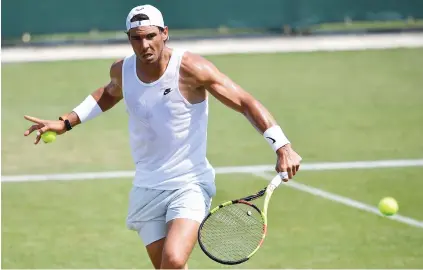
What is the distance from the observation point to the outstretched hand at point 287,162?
664 cm

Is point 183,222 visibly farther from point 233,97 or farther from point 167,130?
point 233,97

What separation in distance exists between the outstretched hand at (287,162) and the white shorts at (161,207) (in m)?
0.69

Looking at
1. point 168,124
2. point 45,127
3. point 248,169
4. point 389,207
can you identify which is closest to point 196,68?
Answer: point 168,124

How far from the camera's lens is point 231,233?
22.9 ft

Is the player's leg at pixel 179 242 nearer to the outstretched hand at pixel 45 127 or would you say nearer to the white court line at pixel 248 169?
the outstretched hand at pixel 45 127

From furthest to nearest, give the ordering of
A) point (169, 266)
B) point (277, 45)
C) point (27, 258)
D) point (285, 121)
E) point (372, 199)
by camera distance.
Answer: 1. point (277, 45)
2. point (285, 121)
3. point (372, 199)
4. point (27, 258)
5. point (169, 266)

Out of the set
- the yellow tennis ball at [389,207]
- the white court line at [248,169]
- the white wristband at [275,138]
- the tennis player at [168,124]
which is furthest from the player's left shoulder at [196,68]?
the white court line at [248,169]

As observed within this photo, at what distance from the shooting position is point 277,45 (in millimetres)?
21797

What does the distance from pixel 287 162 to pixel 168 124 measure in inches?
35.9

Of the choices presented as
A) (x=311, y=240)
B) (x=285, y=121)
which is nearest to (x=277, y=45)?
(x=285, y=121)

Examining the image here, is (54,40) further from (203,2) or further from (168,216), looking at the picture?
(168,216)

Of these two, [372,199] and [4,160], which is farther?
[4,160]

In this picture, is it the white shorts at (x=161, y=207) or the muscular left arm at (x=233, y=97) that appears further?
the white shorts at (x=161, y=207)

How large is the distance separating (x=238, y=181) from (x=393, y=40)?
10.9 meters
